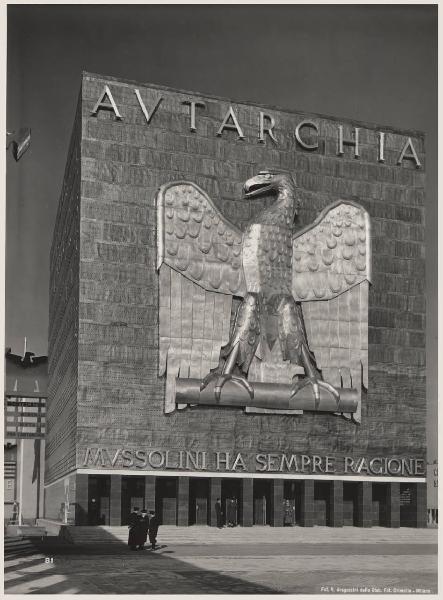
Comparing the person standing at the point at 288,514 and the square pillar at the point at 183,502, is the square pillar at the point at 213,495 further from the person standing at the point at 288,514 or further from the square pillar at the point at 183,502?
the person standing at the point at 288,514

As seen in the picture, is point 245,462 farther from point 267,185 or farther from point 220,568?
point 220,568

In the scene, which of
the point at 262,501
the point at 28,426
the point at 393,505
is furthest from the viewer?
the point at 28,426

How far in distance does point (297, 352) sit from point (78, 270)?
10.2m

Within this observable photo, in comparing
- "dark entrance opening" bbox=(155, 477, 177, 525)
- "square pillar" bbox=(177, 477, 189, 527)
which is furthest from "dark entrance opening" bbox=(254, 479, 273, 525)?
"dark entrance opening" bbox=(155, 477, 177, 525)

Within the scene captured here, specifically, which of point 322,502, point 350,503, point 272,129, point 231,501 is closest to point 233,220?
point 272,129

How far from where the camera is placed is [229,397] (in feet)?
138

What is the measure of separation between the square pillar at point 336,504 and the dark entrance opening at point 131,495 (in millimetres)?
8724

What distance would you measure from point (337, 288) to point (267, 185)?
5.71 m

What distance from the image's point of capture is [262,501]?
44.2 metres

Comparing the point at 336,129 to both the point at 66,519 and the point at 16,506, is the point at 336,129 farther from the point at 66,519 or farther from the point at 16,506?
the point at 16,506

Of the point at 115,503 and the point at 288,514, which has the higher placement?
the point at 115,503

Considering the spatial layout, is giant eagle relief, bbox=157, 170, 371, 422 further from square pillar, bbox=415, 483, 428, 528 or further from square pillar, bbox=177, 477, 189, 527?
square pillar, bbox=415, 483, 428, 528

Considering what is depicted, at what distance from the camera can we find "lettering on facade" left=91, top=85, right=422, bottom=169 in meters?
42.3

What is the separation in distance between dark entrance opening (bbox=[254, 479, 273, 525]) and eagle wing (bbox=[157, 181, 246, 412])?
6087mm
